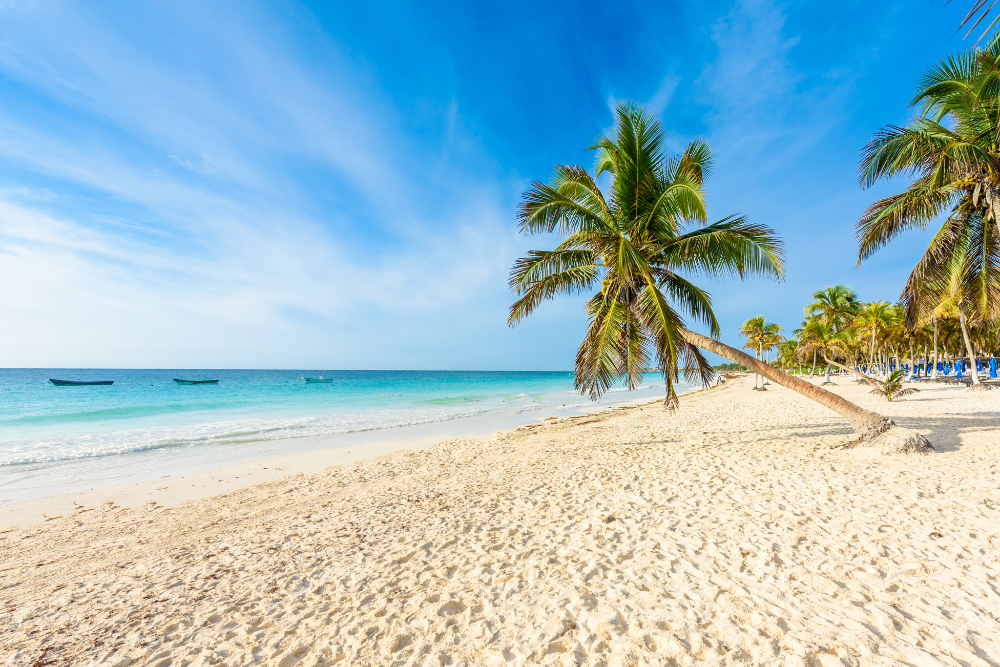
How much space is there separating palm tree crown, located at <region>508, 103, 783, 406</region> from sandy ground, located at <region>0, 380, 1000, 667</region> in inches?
95.0

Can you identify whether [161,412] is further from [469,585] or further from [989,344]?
[989,344]

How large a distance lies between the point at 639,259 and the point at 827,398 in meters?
4.13

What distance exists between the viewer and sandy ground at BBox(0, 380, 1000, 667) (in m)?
2.40

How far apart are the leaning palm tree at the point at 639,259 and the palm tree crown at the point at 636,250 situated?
0.02m

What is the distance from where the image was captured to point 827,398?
6.70m

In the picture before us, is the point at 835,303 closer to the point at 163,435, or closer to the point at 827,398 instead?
the point at 827,398

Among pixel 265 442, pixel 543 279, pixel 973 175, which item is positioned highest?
pixel 973 175

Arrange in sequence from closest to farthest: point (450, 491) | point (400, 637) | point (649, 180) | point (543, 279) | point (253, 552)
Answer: point (400, 637) → point (253, 552) → point (450, 491) → point (649, 180) → point (543, 279)

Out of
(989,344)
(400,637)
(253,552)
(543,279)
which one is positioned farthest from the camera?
(989,344)

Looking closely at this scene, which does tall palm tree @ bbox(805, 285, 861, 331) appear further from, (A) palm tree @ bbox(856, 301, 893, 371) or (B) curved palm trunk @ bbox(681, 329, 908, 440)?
(B) curved palm trunk @ bbox(681, 329, 908, 440)

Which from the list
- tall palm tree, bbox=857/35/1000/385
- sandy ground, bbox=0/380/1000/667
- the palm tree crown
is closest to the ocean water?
sandy ground, bbox=0/380/1000/667

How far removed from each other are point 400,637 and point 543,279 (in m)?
6.79

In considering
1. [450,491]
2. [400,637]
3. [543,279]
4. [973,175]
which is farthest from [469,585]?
[973,175]

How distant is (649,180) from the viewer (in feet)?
25.6
